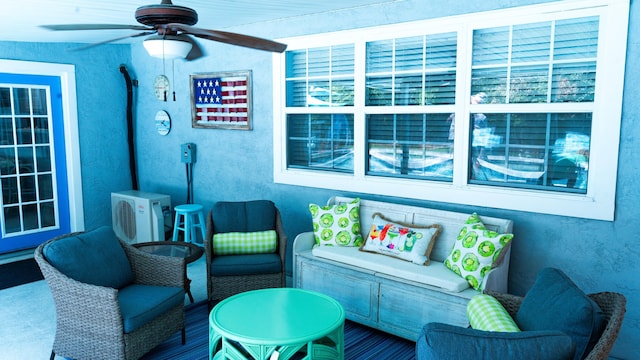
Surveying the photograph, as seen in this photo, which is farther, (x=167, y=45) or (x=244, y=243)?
(x=244, y=243)

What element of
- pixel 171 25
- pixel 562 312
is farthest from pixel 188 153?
pixel 562 312

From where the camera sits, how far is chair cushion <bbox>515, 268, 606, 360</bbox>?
2018mm

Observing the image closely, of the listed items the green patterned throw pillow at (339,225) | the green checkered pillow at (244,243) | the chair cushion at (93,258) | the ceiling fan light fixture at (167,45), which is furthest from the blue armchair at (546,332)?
the ceiling fan light fixture at (167,45)

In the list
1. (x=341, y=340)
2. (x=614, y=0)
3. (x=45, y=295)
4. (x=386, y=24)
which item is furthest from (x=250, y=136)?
(x=614, y=0)

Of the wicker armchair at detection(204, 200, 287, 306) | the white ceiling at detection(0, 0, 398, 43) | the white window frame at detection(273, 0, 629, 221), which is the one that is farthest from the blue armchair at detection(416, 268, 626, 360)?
the white ceiling at detection(0, 0, 398, 43)

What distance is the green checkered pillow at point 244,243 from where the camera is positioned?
4.17 metres

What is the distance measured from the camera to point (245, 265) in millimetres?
3977

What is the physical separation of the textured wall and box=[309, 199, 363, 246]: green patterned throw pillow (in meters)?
0.31

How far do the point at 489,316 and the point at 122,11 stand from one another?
3.38m

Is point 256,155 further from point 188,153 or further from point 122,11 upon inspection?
point 122,11

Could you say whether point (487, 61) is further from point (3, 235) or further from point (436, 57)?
point (3, 235)

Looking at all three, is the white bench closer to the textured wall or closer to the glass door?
the textured wall

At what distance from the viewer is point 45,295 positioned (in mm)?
4406

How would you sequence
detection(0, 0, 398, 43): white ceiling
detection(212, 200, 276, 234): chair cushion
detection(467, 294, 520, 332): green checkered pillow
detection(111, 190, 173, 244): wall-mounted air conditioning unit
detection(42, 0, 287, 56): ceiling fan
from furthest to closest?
detection(111, 190, 173, 244): wall-mounted air conditioning unit
detection(212, 200, 276, 234): chair cushion
detection(0, 0, 398, 43): white ceiling
detection(42, 0, 287, 56): ceiling fan
detection(467, 294, 520, 332): green checkered pillow
